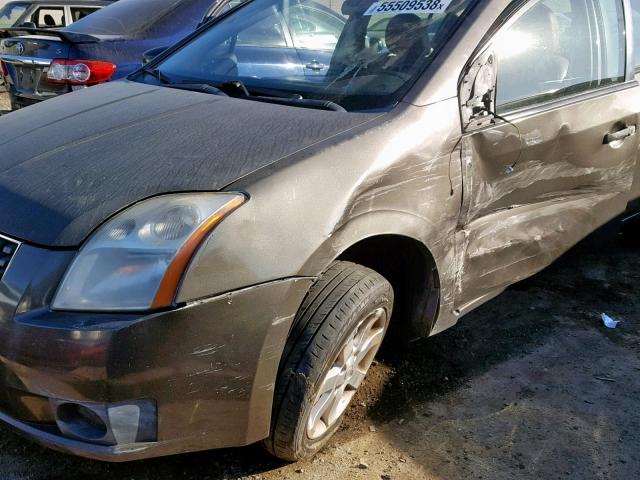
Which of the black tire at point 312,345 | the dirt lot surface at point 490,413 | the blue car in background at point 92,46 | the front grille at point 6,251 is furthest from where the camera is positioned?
the blue car in background at point 92,46

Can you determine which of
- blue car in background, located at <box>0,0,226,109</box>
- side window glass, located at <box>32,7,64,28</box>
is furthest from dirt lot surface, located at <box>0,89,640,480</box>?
side window glass, located at <box>32,7,64,28</box>

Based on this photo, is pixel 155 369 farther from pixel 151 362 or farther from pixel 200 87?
pixel 200 87

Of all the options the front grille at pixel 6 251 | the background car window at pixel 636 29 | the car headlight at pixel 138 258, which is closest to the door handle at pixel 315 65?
the car headlight at pixel 138 258

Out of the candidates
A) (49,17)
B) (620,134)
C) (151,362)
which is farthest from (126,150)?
(49,17)

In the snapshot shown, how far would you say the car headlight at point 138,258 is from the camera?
1.76 m

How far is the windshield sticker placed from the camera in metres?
2.66

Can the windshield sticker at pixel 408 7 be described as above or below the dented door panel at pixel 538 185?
above

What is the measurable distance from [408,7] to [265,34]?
92cm

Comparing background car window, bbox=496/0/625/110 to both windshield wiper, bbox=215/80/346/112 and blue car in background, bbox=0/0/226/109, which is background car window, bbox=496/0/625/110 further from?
blue car in background, bbox=0/0/226/109

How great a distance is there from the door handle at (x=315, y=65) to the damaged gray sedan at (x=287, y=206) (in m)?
0.01

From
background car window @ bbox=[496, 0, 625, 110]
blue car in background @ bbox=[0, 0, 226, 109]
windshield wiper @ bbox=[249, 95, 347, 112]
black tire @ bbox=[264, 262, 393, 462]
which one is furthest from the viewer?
blue car in background @ bbox=[0, 0, 226, 109]

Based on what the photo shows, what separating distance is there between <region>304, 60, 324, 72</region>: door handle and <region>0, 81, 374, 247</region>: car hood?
43 centimetres

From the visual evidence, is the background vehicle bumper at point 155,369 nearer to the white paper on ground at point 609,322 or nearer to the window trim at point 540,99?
the window trim at point 540,99

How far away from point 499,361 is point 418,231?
1074 mm
